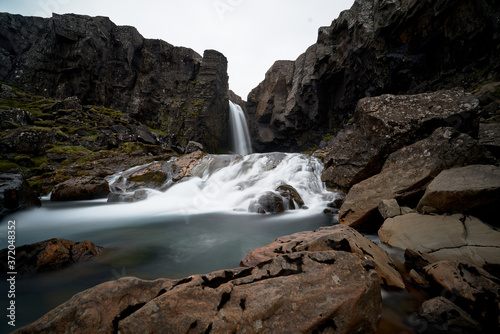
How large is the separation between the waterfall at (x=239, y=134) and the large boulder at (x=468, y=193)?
95.7 feet

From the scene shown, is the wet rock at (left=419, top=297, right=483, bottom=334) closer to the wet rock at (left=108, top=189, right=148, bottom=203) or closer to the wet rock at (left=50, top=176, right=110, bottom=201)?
the wet rock at (left=108, top=189, right=148, bottom=203)

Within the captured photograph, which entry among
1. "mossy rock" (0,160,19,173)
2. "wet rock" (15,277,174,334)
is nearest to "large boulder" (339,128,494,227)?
"wet rock" (15,277,174,334)

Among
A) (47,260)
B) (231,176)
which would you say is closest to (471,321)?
(47,260)

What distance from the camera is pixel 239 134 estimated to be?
33281mm

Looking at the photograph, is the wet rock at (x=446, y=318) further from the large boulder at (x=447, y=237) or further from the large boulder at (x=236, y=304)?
the large boulder at (x=447, y=237)

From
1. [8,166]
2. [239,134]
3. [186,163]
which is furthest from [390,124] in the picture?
[239,134]

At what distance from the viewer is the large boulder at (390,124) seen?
572cm

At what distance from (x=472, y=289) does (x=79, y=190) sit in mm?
12701

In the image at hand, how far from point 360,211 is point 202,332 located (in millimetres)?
4624

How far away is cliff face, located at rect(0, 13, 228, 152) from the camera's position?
2928cm

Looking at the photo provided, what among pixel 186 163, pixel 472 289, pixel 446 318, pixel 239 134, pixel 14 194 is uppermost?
pixel 239 134

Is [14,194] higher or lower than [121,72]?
lower

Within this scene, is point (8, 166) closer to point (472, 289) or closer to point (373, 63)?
point (472, 289)

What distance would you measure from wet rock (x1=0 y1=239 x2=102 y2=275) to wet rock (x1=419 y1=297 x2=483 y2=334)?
485 centimetres
